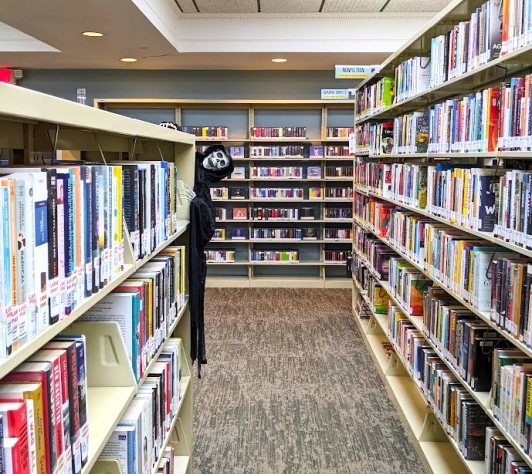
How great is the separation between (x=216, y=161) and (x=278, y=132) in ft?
14.9

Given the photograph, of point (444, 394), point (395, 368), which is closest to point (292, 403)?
point (395, 368)

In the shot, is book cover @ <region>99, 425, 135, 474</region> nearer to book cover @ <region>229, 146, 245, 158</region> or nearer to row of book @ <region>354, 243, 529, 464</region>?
row of book @ <region>354, 243, 529, 464</region>

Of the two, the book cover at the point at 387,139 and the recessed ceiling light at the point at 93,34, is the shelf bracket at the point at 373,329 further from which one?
the recessed ceiling light at the point at 93,34

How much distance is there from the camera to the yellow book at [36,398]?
1033 mm

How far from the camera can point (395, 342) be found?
4320 mm

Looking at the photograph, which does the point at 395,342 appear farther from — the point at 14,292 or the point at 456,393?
the point at 14,292

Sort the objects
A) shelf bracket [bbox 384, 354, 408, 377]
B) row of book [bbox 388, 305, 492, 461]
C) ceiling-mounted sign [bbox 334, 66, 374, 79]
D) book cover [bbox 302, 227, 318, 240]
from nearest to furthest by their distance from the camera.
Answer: row of book [bbox 388, 305, 492, 461] < shelf bracket [bbox 384, 354, 408, 377] < ceiling-mounted sign [bbox 334, 66, 374, 79] < book cover [bbox 302, 227, 318, 240]

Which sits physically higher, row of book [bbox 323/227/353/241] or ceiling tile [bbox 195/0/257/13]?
ceiling tile [bbox 195/0/257/13]

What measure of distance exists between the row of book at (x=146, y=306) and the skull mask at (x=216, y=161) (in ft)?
2.09

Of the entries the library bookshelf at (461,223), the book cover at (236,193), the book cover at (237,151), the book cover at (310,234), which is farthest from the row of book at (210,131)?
the library bookshelf at (461,223)

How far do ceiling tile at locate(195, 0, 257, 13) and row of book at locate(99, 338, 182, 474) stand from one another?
13.6ft

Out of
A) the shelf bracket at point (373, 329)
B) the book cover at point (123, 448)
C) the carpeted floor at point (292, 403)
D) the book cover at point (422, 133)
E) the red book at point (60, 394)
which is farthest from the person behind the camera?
the shelf bracket at point (373, 329)

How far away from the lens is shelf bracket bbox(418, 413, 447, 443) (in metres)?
3.45

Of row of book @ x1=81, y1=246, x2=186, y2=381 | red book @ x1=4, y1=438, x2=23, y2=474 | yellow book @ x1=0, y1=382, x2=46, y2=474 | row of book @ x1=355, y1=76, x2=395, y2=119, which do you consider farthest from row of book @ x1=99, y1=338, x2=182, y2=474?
row of book @ x1=355, y1=76, x2=395, y2=119
